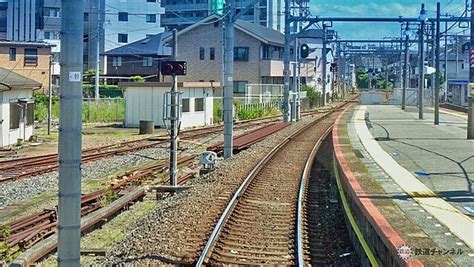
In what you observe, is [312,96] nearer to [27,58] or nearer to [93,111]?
[27,58]

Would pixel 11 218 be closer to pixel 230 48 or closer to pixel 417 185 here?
pixel 417 185

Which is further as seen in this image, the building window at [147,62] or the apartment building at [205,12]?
the apartment building at [205,12]

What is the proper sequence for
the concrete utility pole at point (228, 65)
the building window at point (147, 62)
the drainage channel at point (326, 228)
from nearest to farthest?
the drainage channel at point (326, 228) → the concrete utility pole at point (228, 65) → the building window at point (147, 62)

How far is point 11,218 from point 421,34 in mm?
26509

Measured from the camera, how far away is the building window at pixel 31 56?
42375mm

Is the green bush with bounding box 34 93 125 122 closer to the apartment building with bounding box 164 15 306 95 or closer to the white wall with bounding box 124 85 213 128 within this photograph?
the white wall with bounding box 124 85 213 128

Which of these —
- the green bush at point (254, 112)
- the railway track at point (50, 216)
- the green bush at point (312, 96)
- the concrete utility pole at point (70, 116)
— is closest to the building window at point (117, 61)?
the green bush at point (312, 96)

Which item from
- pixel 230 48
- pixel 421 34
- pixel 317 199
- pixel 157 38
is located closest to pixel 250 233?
pixel 317 199

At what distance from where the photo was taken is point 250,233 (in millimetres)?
8570

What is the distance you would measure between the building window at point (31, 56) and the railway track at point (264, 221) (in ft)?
99.6

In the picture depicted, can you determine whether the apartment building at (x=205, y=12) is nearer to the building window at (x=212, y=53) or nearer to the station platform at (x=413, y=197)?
the building window at (x=212, y=53)

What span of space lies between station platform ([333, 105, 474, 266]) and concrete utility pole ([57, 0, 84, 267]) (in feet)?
9.26

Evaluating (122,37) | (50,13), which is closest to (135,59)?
(122,37)

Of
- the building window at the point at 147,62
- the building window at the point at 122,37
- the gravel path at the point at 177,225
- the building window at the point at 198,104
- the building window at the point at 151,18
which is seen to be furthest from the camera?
the building window at the point at 151,18
